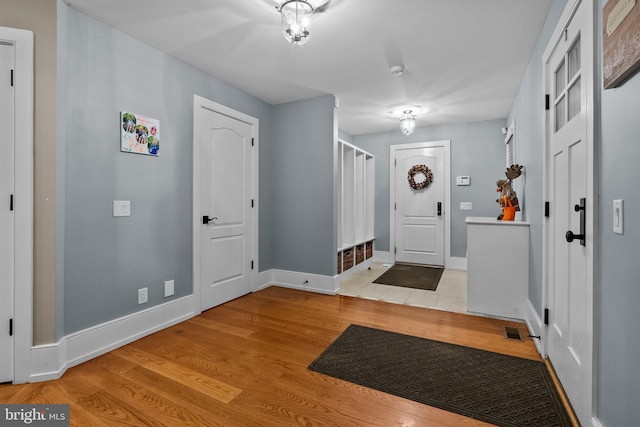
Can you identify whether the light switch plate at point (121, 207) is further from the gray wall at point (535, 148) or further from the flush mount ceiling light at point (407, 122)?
the flush mount ceiling light at point (407, 122)

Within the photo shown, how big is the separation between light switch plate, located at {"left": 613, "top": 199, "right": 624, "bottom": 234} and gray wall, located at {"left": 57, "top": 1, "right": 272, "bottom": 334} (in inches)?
116

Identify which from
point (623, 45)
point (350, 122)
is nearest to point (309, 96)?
point (350, 122)

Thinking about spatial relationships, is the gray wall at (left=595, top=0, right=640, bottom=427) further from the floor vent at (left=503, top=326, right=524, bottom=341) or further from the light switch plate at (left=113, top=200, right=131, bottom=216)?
the light switch plate at (left=113, top=200, right=131, bottom=216)

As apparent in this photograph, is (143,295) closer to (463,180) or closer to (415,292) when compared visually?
(415,292)

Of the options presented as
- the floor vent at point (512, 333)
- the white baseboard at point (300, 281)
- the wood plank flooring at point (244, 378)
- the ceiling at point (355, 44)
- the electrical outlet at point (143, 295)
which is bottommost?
the wood plank flooring at point (244, 378)

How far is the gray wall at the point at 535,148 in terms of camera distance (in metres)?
2.26

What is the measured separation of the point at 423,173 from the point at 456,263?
165 centimetres

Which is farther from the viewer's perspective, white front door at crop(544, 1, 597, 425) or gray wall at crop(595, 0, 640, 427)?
white front door at crop(544, 1, 597, 425)

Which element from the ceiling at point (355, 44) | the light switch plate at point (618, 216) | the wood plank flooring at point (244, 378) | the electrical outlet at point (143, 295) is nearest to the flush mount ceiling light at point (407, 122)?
the ceiling at point (355, 44)

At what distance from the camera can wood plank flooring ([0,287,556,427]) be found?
5.16 ft

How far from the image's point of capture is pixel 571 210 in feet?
5.46

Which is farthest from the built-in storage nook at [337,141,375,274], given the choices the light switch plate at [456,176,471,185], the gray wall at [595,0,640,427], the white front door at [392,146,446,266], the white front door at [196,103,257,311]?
the gray wall at [595,0,640,427]

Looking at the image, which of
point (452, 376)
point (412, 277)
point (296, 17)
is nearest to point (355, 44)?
point (296, 17)

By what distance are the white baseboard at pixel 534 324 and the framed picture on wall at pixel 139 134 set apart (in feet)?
11.1
